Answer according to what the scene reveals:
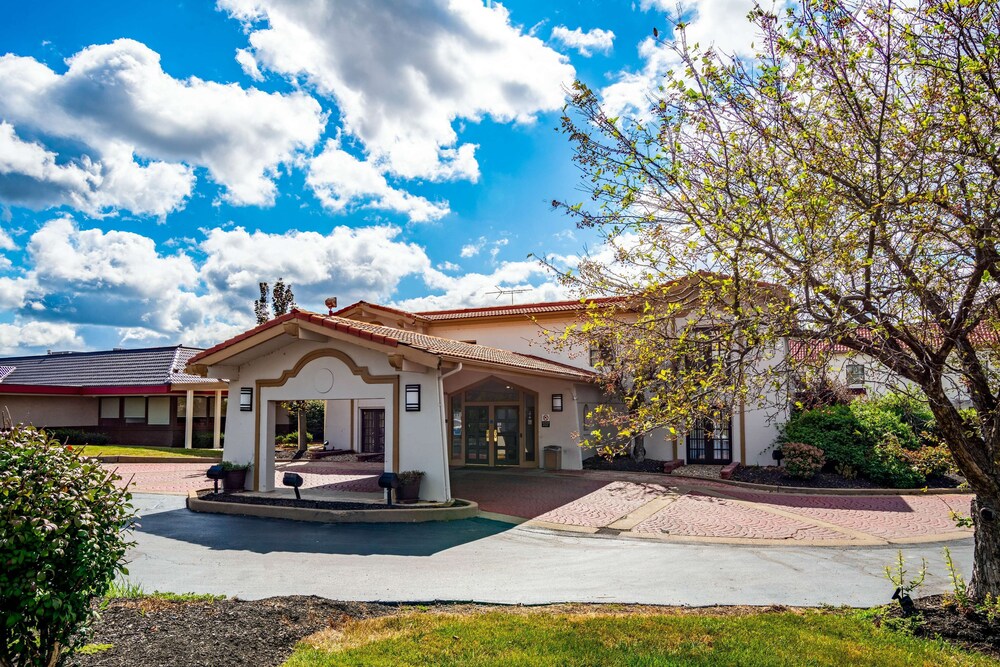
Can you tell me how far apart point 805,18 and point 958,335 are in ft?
10.0

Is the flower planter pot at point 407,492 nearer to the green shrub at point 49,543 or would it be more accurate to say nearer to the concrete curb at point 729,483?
the concrete curb at point 729,483

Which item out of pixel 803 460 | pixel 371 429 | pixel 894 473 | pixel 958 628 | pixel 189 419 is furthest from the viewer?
pixel 189 419

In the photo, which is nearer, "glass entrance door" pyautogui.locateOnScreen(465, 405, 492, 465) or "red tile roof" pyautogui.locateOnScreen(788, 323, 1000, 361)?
"red tile roof" pyautogui.locateOnScreen(788, 323, 1000, 361)

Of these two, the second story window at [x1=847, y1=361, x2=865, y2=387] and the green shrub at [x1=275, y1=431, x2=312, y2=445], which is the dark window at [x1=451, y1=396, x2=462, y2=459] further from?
the second story window at [x1=847, y1=361, x2=865, y2=387]

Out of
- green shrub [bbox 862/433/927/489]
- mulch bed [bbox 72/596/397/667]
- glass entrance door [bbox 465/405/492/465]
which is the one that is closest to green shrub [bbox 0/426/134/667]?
mulch bed [bbox 72/596/397/667]

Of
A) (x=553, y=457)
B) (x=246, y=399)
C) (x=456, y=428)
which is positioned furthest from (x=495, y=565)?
(x=456, y=428)

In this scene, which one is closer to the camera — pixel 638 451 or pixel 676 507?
pixel 676 507

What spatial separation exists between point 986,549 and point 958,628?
2.84 ft

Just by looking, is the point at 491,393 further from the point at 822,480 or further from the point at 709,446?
the point at 822,480

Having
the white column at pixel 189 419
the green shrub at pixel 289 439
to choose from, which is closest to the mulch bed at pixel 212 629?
the white column at pixel 189 419

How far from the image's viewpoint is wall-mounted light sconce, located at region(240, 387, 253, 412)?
15.1 metres

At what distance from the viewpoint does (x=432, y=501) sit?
13.1m

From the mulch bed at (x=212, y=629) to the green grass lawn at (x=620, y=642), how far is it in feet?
0.89

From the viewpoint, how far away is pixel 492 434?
2230 centimetres
